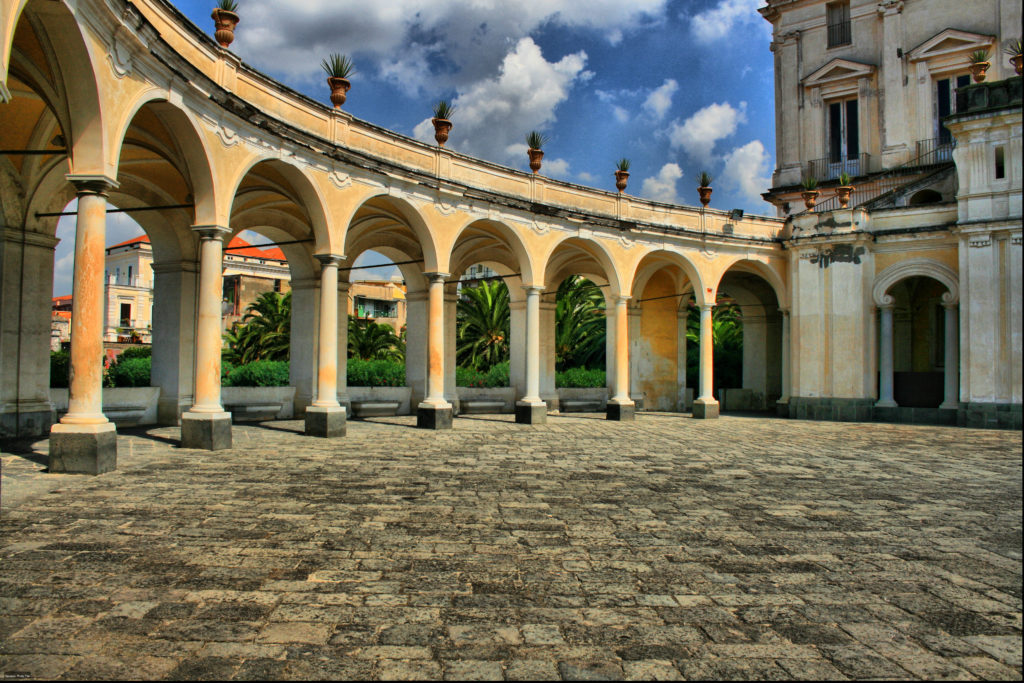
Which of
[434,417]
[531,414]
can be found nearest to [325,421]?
[434,417]

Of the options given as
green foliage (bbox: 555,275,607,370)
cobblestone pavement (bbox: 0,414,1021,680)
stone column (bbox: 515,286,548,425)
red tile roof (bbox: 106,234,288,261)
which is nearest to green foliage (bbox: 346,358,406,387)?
stone column (bbox: 515,286,548,425)

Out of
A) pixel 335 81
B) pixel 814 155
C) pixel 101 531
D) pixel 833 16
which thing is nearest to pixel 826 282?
pixel 814 155

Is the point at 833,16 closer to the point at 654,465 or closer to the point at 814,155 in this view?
the point at 814,155

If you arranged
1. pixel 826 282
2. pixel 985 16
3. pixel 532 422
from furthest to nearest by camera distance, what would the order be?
pixel 985 16, pixel 826 282, pixel 532 422

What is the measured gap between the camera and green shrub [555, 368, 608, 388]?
83.8 feet

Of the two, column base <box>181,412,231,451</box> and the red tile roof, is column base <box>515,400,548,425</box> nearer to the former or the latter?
column base <box>181,412,231,451</box>

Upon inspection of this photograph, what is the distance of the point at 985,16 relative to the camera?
2369 cm

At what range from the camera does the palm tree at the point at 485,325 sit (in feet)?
103

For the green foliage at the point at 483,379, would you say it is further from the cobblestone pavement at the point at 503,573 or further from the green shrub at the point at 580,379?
the cobblestone pavement at the point at 503,573

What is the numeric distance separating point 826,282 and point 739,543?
17.8 m

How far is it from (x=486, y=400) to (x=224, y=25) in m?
13.2

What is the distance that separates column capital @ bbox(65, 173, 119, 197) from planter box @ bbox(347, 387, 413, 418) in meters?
10.9

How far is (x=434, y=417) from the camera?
15.8 meters

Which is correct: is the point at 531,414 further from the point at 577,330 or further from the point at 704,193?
the point at 577,330
